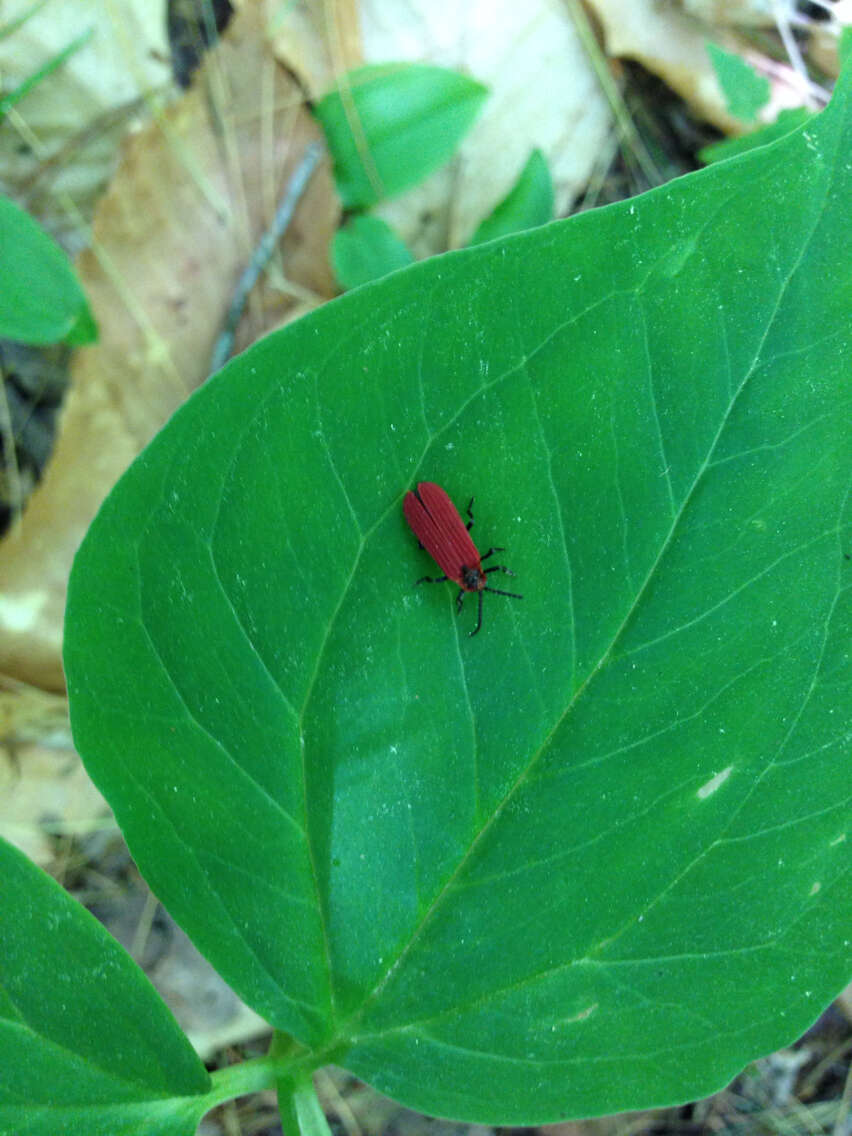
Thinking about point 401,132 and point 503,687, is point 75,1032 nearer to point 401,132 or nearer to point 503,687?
point 503,687

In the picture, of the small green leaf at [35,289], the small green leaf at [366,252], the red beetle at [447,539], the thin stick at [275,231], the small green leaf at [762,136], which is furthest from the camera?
the thin stick at [275,231]

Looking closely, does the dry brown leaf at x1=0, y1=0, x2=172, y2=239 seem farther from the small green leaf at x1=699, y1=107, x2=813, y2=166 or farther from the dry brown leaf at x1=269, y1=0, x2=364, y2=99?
the small green leaf at x1=699, y1=107, x2=813, y2=166

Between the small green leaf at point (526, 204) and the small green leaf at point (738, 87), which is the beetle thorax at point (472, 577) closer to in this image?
the small green leaf at point (526, 204)

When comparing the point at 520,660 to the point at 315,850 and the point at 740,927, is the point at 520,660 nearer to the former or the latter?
the point at 315,850

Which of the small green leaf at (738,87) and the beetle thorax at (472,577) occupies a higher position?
the small green leaf at (738,87)

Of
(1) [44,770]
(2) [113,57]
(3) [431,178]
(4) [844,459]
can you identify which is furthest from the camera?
(3) [431,178]

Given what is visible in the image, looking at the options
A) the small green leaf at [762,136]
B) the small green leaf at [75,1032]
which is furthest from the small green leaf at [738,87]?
the small green leaf at [75,1032]

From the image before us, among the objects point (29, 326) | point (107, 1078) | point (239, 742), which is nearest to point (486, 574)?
point (239, 742)
